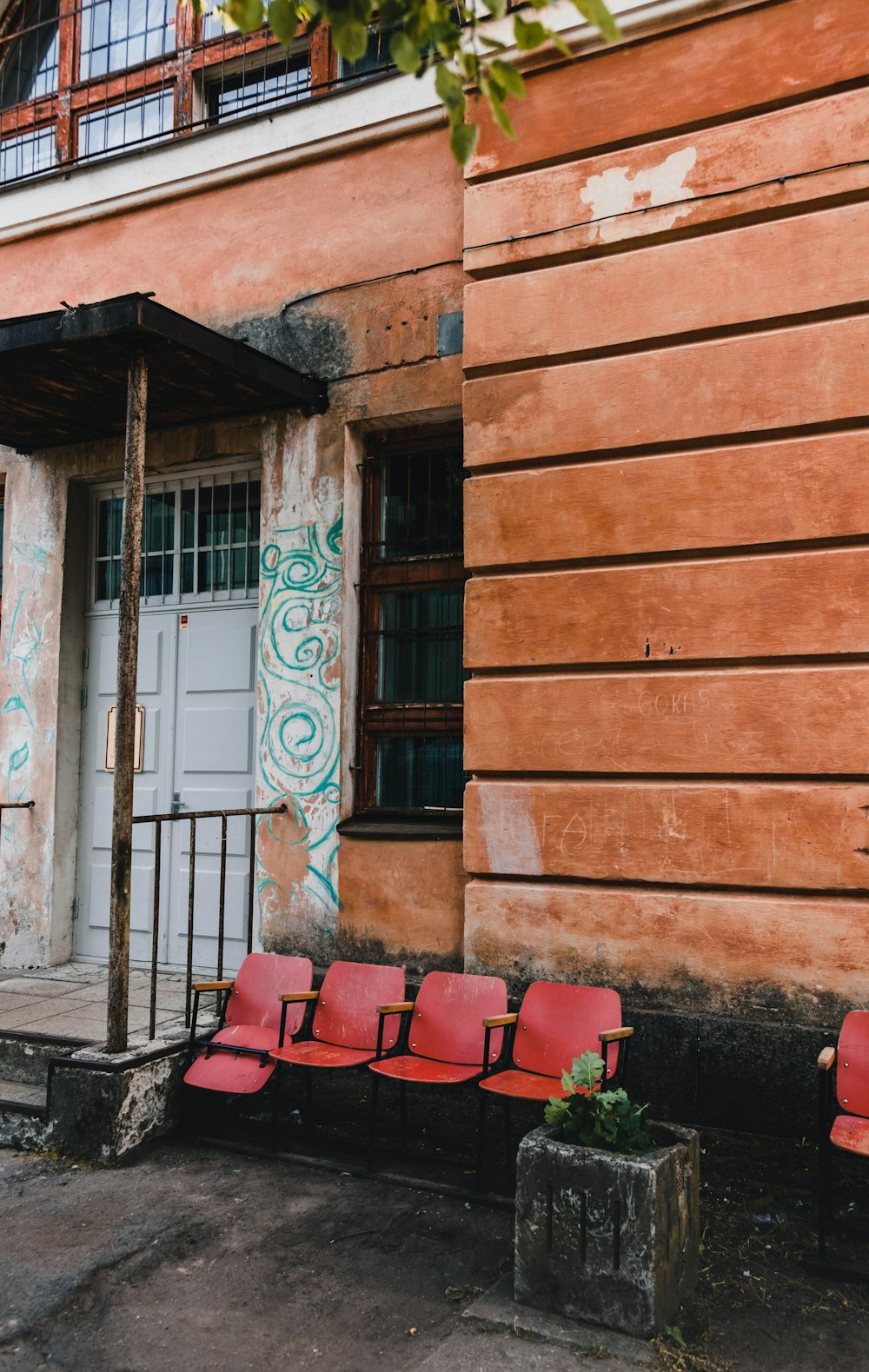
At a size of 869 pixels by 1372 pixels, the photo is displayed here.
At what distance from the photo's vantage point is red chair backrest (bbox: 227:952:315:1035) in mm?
5250

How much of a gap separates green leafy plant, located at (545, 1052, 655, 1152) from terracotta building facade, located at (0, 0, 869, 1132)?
49.5 inches

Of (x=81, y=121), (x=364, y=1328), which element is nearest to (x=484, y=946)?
(x=364, y=1328)

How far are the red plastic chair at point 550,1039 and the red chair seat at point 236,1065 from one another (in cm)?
107

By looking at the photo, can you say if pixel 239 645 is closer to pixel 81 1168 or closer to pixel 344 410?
pixel 344 410

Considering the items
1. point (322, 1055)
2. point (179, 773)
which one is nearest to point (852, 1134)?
point (322, 1055)

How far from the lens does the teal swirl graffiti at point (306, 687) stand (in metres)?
6.10

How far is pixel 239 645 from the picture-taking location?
6844 mm

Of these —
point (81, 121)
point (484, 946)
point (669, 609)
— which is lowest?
point (484, 946)

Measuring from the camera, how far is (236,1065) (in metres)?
4.99

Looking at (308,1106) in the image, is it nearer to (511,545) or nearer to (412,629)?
(412,629)

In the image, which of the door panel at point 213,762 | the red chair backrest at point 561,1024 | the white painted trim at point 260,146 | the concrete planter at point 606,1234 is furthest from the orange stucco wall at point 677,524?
the door panel at point 213,762

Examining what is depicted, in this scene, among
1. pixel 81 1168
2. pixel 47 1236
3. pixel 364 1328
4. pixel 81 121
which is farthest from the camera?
pixel 81 121

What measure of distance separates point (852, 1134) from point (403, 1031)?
1965mm

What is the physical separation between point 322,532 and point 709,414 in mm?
2380
